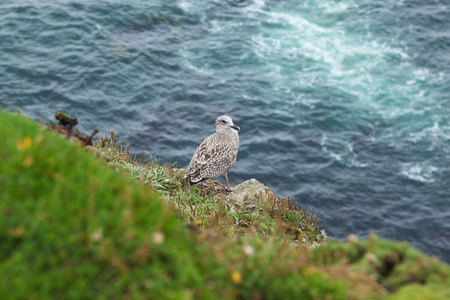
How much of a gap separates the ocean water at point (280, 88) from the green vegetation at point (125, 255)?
15.6 metres

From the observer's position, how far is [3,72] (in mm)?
26578

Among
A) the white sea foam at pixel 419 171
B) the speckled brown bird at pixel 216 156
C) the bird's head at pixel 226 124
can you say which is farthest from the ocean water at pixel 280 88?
the speckled brown bird at pixel 216 156

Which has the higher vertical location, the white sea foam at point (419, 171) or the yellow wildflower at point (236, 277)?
the yellow wildflower at point (236, 277)

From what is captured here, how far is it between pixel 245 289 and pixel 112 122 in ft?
68.9

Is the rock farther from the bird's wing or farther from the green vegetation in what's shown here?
the green vegetation

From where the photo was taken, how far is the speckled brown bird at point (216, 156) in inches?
472

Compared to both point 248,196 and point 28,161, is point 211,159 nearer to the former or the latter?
point 248,196

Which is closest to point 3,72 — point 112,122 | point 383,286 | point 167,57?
point 112,122

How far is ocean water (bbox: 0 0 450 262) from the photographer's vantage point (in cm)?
2269

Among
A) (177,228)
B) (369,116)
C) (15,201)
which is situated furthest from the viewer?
(369,116)

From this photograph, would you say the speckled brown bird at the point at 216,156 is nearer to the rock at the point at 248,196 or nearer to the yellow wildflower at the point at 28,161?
the rock at the point at 248,196

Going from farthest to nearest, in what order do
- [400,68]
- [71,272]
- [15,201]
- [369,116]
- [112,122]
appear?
1. [400,68]
2. [369,116]
3. [112,122]
4. [15,201]
5. [71,272]

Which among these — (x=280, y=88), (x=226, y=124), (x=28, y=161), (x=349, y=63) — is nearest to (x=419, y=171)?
(x=280, y=88)

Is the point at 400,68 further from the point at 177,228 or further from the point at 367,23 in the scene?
the point at 177,228
